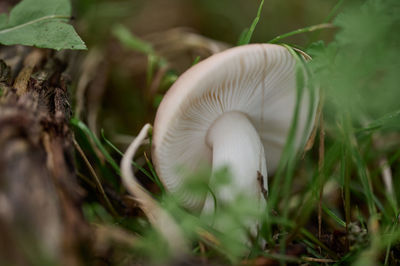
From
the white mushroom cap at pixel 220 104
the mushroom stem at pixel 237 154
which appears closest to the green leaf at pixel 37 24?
the white mushroom cap at pixel 220 104

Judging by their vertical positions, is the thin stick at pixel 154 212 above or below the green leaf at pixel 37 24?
below

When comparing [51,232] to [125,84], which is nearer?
[51,232]

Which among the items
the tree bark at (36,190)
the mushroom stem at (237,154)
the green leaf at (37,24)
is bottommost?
the mushroom stem at (237,154)

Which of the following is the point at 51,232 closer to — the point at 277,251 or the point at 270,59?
the point at 277,251

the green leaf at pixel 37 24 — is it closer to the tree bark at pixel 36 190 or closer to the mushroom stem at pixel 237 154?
the tree bark at pixel 36 190

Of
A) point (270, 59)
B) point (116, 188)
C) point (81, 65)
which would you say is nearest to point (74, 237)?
point (116, 188)
